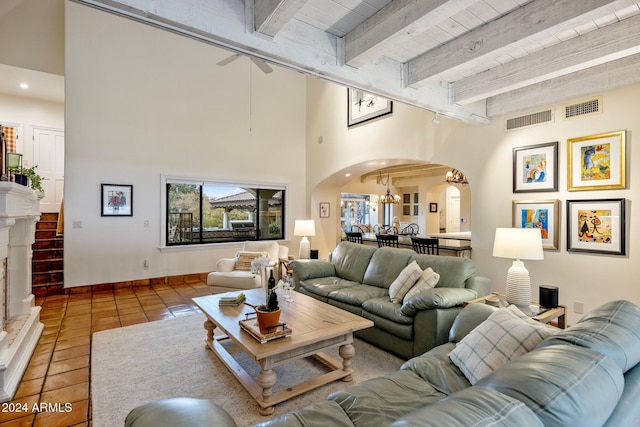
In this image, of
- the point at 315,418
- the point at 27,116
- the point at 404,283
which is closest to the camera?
the point at 315,418

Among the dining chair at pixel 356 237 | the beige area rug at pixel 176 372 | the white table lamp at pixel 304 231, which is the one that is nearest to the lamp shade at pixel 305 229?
the white table lamp at pixel 304 231

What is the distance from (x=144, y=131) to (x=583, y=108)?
21.2ft

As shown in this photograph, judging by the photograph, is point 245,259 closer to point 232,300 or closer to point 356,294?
point 232,300

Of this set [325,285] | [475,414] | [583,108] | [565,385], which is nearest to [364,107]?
[583,108]

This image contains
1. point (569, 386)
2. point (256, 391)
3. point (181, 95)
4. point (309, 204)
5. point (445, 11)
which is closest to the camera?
point (569, 386)

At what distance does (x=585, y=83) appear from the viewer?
3201mm

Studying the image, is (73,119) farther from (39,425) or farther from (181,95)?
(39,425)

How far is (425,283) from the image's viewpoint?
3.02m

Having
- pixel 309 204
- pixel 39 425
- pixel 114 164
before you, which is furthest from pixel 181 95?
pixel 39 425

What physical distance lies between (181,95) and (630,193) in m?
6.79

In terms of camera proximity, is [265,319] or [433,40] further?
[433,40]

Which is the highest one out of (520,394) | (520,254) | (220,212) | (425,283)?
(220,212)

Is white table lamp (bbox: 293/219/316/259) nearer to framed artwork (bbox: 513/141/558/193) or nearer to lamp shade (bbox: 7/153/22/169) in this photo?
framed artwork (bbox: 513/141/558/193)

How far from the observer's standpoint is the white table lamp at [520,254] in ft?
8.85
